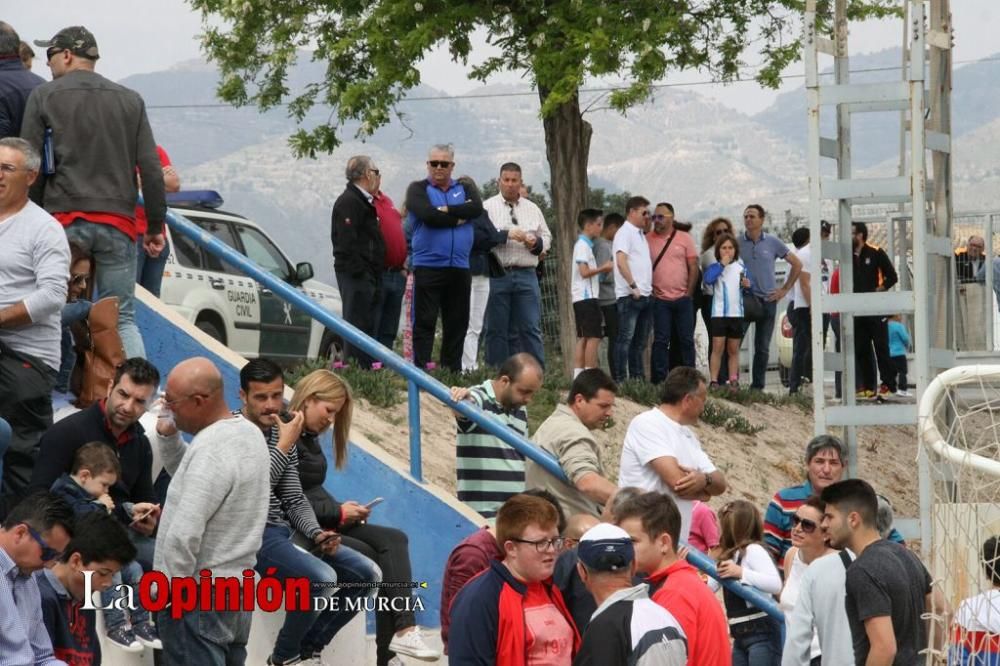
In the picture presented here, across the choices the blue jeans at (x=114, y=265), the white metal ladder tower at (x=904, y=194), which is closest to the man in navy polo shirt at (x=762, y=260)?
the white metal ladder tower at (x=904, y=194)

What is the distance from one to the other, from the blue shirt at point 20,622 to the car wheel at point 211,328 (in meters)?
8.50

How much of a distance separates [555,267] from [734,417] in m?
5.47

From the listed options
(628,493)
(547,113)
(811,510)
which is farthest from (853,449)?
(547,113)

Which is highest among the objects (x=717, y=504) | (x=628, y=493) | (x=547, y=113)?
(x=547, y=113)

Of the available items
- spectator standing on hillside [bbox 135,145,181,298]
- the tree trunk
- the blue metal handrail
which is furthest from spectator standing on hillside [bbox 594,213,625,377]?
the blue metal handrail

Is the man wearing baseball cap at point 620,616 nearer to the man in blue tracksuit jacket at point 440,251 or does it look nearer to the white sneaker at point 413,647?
the white sneaker at point 413,647

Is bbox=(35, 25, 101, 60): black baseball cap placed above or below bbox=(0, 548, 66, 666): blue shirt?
above

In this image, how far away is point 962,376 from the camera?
7.60m

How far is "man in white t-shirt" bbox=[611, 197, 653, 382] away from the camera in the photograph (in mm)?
15328

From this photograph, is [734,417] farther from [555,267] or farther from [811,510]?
[811,510]

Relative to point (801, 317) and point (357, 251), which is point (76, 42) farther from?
point (801, 317)

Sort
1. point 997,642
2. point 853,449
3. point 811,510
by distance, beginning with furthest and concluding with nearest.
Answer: point 853,449 → point 811,510 → point 997,642

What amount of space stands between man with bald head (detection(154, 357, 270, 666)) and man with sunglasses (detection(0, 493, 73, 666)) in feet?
1.41

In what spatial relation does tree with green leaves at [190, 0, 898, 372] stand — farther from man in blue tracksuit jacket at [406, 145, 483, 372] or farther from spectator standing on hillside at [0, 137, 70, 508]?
spectator standing on hillside at [0, 137, 70, 508]
